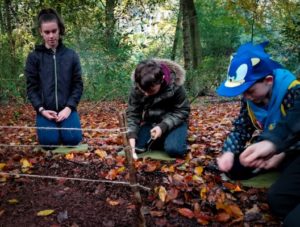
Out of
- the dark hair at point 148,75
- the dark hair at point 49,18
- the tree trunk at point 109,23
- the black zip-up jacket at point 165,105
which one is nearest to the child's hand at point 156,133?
the black zip-up jacket at point 165,105

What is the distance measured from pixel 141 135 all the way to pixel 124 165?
61cm

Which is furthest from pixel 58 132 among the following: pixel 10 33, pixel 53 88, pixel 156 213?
pixel 10 33

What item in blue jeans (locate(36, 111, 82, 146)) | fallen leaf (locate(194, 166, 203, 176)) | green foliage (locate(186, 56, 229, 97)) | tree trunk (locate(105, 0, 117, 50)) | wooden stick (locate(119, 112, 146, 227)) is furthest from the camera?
tree trunk (locate(105, 0, 117, 50))

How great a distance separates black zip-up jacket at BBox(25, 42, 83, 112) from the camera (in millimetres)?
4180

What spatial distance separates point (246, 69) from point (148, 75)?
1.27 metres

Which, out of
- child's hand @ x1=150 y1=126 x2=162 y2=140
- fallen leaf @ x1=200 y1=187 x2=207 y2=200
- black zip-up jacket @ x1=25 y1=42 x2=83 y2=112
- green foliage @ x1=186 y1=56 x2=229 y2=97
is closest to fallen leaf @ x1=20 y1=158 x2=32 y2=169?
black zip-up jacket @ x1=25 y1=42 x2=83 y2=112

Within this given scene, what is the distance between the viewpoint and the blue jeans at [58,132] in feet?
13.6

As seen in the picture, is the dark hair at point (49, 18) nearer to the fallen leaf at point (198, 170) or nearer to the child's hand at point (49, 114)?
the child's hand at point (49, 114)

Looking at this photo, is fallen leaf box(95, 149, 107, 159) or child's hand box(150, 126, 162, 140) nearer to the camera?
child's hand box(150, 126, 162, 140)

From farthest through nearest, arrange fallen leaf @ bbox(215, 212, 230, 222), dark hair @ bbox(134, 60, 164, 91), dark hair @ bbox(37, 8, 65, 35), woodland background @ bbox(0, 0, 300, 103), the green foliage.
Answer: the green foliage < woodland background @ bbox(0, 0, 300, 103) < dark hair @ bbox(37, 8, 65, 35) < dark hair @ bbox(134, 60, 164, 91) < fallen leaf @ bbox(215, 212, 230, 222)

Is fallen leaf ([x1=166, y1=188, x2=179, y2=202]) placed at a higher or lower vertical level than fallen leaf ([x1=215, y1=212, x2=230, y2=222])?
higher

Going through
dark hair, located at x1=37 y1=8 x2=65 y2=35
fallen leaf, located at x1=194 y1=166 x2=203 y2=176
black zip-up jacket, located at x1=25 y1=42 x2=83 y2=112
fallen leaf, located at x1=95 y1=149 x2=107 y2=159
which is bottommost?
fallen leaf, located at x1=95 y1=149 x2=107 y2=159

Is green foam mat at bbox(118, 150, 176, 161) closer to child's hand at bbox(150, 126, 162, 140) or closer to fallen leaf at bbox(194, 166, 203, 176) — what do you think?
child's hand at bbox(150, 126, 162, 140)

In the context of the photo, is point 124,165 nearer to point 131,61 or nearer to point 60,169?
point 60,169
